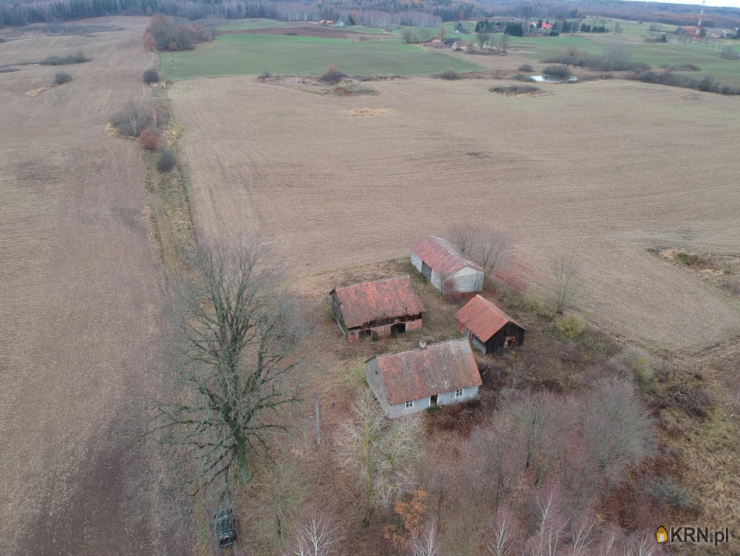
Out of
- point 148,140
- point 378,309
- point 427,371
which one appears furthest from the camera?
point 148,140

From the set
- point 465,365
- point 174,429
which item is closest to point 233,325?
point 174,429

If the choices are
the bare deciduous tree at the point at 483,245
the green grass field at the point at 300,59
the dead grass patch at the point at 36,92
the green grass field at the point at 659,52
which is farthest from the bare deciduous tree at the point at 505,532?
the green grass field at the point at 659,52

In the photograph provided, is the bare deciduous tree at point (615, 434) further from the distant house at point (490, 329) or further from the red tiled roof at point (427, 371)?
the distant house at point (490, 329)

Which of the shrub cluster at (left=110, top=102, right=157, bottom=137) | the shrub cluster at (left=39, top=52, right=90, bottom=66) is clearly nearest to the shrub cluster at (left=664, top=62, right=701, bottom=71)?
the shrub cluster at (left=110, top=102, right=157, bottom=137)

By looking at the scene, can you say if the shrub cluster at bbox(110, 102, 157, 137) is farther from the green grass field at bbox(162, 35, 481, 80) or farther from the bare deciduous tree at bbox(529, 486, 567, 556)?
the bare deciduous tree at bbox(529, 486, 567, 556)

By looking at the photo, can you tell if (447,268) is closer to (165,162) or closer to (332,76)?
(165,162)

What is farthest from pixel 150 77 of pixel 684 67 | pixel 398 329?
pixel 684 67
